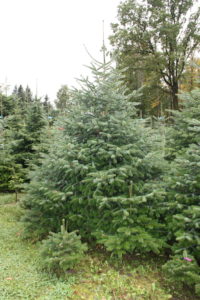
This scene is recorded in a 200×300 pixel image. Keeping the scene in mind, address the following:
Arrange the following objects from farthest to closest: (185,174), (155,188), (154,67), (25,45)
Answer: (154,67), (25,45), (155,188), (185,174)

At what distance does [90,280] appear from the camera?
9.45 feet

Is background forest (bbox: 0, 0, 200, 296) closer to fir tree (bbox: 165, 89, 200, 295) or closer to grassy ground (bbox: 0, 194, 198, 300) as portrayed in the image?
fir tree (bbox: 165, 89, 200, 295)

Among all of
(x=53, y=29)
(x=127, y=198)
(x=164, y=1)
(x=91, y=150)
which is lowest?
(x=127, y=198)

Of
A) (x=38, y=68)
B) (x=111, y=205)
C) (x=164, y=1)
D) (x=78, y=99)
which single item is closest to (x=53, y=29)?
(x=38, y=68)

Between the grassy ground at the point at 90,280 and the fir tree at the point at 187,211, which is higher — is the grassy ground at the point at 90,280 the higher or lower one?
the lower one

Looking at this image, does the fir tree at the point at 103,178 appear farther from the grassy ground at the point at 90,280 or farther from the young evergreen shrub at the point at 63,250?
the young evergreen shrub at the point at 63,250

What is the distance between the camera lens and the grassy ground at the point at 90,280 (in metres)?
2.57

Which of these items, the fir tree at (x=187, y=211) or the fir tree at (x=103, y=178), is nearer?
the fir tree at (x=187, y=211)

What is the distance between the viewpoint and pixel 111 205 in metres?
3.35

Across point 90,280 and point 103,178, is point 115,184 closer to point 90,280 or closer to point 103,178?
point 103,178

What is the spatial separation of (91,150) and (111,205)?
937 mm

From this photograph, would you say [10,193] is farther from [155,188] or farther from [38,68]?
[38,68]

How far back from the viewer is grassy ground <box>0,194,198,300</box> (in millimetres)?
2570

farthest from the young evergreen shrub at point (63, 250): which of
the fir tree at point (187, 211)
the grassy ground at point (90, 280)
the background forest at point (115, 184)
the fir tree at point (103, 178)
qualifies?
the fir tree at point (187, 211)
